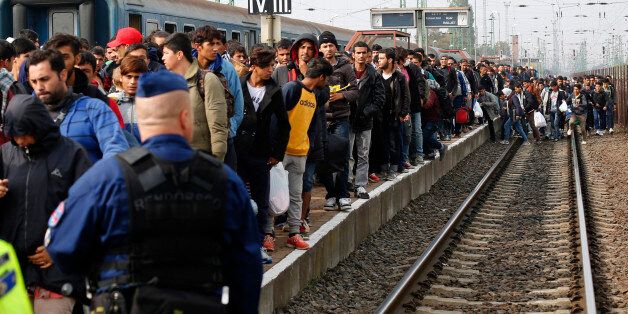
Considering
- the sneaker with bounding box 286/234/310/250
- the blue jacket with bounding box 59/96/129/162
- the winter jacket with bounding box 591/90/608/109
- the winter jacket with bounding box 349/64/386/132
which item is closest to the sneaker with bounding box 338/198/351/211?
the winter jacket with bounding box 349/64/386/132

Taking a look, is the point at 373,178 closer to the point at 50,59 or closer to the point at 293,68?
Result: the point at 293,68

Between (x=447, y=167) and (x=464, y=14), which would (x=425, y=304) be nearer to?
(x=447, y=167)

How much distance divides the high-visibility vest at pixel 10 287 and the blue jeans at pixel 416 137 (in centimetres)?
1401

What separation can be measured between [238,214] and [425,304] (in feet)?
19.5

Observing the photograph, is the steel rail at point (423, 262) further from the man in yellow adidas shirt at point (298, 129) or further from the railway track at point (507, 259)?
the man in yellow adidas shirt at point (298, 129)

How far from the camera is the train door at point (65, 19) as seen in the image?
59.4 ft

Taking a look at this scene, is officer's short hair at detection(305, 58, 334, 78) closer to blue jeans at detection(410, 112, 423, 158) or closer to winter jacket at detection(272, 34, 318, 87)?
winter jacket at detection(272, 34, 318, 87)

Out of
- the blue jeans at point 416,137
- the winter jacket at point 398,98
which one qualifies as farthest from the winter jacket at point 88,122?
the blue jeans at point 416,137

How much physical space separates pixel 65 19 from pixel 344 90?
7482 mm

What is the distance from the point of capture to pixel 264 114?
351 inches

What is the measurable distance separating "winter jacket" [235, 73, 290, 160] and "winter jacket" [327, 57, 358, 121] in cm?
329

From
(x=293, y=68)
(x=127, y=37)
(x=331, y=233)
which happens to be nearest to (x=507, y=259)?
(x=331, y=233)

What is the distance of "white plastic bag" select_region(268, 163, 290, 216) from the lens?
9328 mm

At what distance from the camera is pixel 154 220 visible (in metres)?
3.70
